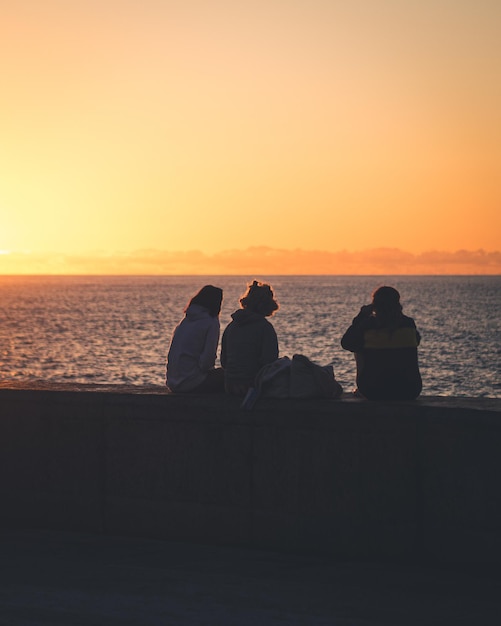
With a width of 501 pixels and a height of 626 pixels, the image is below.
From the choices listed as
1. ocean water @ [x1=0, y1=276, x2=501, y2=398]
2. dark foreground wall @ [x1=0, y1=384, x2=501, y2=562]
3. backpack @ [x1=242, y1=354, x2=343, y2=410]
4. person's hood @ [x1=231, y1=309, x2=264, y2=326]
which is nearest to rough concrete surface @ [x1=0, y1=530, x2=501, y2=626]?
dark foreground wall @ [x1=0, y1=384, x2=501, y2=562]

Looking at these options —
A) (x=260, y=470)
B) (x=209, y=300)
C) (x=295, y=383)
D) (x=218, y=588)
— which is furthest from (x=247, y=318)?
(x=218, y=588)

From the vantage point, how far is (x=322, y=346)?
181 feet

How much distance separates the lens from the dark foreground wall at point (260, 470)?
6.27 m

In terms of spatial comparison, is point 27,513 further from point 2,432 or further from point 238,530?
point 238,530

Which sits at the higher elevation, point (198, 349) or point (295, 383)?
point (198, 349)

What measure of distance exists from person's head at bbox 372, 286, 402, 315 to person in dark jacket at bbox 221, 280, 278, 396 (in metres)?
0.75

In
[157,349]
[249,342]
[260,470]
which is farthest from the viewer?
[157,349]

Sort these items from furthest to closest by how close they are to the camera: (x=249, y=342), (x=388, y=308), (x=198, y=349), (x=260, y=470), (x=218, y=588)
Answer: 1. (x=198, y=349)
2. (x=249, y=342)
3. (x=388, y=308)
4. (x=260, y=470)
5. (x=218, y=588)

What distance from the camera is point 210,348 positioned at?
298 inches

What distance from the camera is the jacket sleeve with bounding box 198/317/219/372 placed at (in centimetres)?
745

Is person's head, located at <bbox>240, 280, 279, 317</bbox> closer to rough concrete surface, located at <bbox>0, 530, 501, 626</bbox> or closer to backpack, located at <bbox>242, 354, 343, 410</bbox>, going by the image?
backpack, located at <bbox>242, 354, 343, 410</bbox>

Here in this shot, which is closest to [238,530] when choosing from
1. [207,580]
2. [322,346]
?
[207,580]

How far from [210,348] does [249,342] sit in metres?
0.45

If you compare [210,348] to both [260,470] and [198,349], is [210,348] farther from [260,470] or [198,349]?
[260,470]
